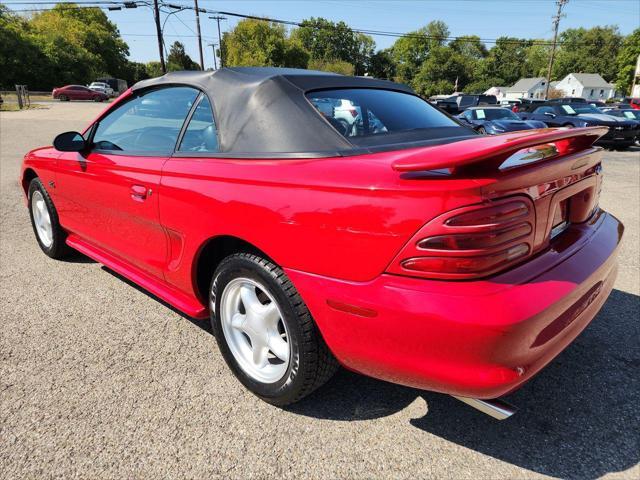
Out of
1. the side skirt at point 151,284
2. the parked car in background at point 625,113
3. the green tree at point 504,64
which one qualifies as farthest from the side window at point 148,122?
the green tree at point 504,64

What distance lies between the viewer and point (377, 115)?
241cm

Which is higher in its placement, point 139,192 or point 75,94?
point 75,94

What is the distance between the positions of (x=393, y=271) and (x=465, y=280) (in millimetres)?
243

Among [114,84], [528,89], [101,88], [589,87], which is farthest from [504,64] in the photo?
[101,88]

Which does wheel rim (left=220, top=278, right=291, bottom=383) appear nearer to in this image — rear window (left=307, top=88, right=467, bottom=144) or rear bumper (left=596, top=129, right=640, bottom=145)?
rear window (left=307, top=88, right=467, bottom=144)

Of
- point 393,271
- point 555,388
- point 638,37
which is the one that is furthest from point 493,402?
point 638,37

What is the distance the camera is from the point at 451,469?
70.8 inches

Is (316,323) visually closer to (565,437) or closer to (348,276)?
(348,276)

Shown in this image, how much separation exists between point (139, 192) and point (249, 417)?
1.39 metres

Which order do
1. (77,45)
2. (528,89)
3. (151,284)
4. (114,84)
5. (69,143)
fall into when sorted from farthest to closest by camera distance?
(528,89) < (77,45) < (114,84) < (69,143) < (151,284)

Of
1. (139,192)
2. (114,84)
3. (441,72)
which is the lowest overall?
(139,192)

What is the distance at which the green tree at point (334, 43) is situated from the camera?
107 m

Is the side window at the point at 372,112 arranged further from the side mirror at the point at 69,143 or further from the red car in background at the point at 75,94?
the red car in background at the point at 75,94

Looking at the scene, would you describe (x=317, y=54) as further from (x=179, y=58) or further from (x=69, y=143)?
(x=69, y=143)
